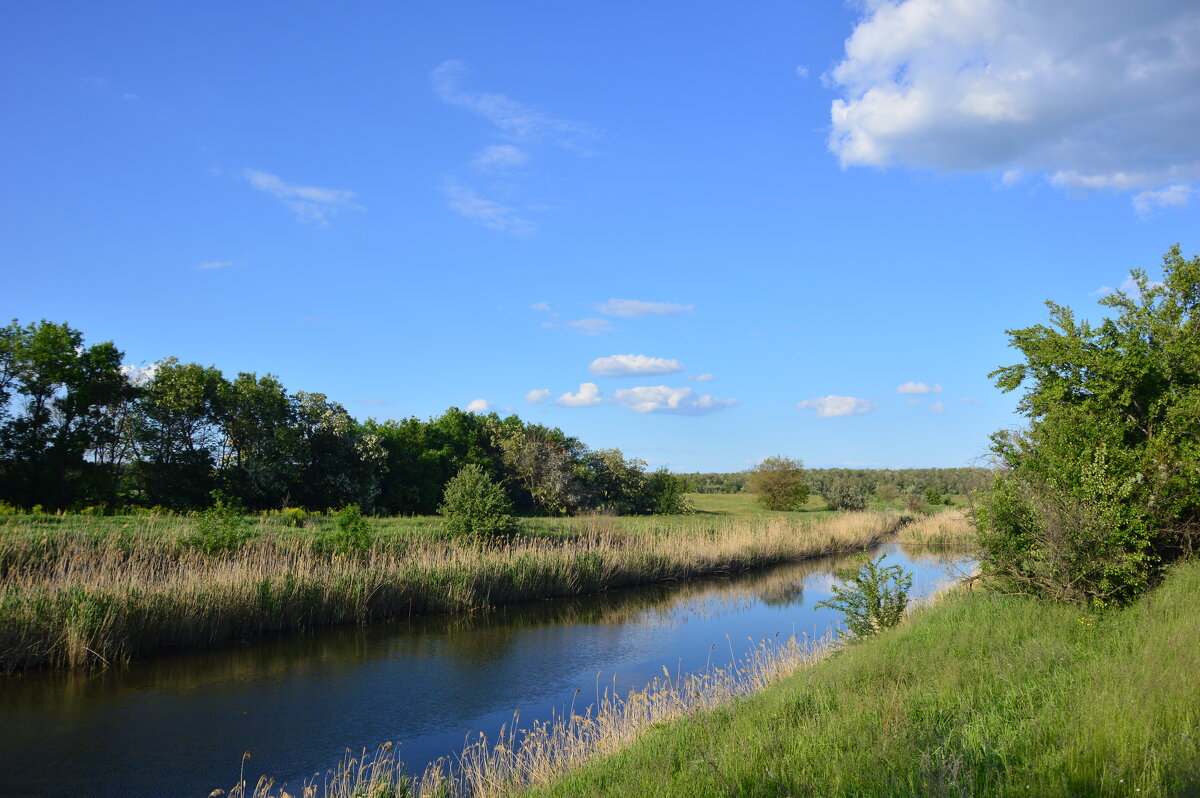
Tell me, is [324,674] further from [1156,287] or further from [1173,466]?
[1156,287]

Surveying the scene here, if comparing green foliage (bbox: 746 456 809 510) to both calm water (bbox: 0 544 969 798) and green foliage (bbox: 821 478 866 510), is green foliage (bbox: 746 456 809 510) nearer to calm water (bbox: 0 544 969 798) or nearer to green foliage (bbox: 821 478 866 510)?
green foliage (bbox: 821 478 866 510)

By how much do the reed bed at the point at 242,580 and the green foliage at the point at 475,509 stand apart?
660 mm

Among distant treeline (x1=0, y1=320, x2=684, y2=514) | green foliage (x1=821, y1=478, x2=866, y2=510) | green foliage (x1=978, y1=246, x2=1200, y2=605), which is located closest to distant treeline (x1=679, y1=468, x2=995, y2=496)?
green foliage (x1=821, y1=478, x2=866, y2=510)

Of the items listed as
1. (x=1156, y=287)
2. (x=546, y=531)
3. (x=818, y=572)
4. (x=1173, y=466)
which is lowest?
(x=818, y=572)

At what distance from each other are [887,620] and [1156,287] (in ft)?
25.9

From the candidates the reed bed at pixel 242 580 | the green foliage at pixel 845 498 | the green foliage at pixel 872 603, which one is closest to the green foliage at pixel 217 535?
the reed bed at pixel 242 580

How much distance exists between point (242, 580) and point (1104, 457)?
1550 centimetres

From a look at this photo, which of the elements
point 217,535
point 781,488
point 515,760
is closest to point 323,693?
point 515,760

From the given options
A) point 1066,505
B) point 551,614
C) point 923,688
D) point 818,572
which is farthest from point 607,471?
point 923,688

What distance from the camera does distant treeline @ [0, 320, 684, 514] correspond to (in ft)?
79.4

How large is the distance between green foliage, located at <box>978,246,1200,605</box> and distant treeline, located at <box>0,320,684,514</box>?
2041 centimetres

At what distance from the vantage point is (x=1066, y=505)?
10.1 metres

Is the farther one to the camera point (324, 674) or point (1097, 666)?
point (324, 674)

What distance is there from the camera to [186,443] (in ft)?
90.1
